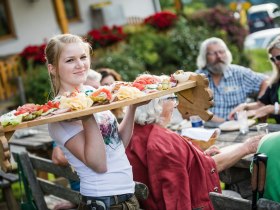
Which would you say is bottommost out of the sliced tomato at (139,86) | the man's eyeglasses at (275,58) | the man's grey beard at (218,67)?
the man's grey beard at (218,67)

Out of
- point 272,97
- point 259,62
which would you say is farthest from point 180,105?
point 259,62

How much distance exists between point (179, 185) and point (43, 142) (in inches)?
115

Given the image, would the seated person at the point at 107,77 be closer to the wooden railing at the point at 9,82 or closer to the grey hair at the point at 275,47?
the grey hair at the point at 275,47

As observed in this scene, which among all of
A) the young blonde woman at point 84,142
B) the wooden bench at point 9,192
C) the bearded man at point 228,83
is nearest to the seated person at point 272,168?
the young blonde woman at point 84,142

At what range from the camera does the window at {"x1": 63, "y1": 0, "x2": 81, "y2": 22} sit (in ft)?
52.1

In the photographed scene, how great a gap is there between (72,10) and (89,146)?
46.2 ft

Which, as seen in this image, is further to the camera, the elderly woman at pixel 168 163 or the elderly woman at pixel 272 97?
the elderly woman at pixel 272 97

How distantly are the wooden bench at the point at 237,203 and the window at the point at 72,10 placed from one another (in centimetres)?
1384

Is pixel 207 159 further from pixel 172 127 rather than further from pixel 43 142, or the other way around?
pixel 43 142

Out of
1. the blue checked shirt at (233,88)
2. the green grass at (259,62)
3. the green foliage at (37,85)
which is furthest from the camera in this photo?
the green grass at (259,62)

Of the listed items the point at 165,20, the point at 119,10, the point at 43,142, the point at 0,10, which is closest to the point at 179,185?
the point at 43,142

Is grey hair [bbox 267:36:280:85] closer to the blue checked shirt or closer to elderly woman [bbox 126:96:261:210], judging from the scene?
the blue checked shirt

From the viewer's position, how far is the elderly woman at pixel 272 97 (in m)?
4.96

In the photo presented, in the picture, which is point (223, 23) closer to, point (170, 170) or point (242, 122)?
point (242, 122)
